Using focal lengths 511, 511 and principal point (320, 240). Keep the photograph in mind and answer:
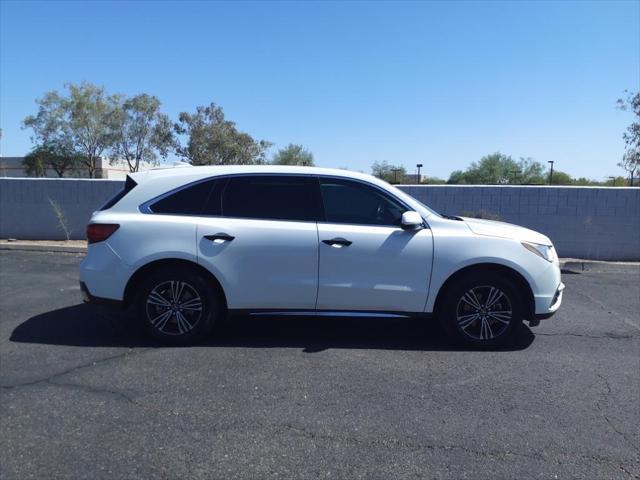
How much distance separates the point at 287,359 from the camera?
4902mm

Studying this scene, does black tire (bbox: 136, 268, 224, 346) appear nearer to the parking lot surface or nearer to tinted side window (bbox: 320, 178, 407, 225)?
the parking lot surface

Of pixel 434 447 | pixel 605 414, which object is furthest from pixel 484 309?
pixel 434 447

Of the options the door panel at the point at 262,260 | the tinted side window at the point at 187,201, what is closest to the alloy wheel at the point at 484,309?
the door panel at the point at 262,260

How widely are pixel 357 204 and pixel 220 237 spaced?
1.44 metres

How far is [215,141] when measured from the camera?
106 feet

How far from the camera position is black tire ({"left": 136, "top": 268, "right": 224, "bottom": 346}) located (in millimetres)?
5164

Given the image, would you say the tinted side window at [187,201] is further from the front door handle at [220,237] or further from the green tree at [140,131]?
the green tree at [140,131]

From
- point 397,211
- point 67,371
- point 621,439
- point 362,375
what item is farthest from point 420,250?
point 67,371

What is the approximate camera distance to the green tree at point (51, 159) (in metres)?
46.8

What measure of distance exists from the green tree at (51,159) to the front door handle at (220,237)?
47.7 metres

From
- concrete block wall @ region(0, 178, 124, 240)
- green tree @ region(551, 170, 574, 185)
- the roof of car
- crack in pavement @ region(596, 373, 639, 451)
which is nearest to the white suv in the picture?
the roof of car

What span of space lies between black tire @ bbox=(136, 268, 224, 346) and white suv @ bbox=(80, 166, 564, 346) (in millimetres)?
10

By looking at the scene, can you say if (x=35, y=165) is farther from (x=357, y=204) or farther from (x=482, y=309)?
(x=482, y=309)

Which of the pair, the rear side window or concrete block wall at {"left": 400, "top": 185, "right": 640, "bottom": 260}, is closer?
the rear side window
